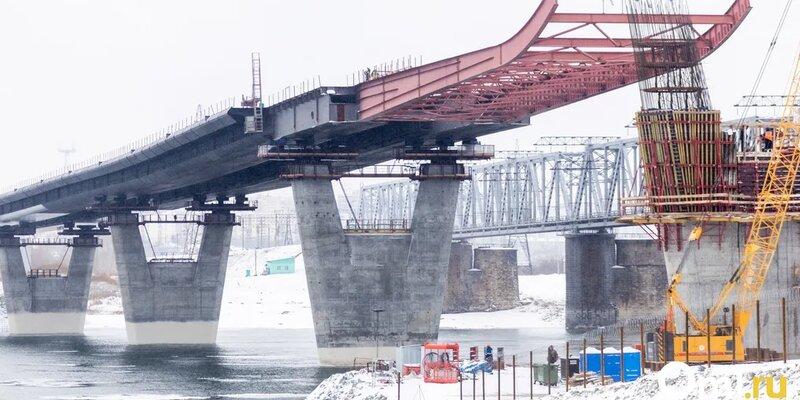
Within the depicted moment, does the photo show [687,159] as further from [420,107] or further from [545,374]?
[420,107]

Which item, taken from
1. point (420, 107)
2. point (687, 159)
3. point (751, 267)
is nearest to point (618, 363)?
point (751, 267)

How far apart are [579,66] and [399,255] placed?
95.9ft

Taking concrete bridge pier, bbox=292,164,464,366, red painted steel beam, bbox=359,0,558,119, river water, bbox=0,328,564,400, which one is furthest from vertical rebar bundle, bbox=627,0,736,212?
concrete bridge pier, bbox=292,164,464,366

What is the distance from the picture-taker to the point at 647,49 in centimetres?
8181

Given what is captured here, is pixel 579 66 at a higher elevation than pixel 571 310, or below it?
higher

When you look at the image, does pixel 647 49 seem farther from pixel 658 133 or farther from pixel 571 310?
pixel 571 310

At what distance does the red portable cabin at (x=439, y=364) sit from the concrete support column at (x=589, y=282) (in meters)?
89.6

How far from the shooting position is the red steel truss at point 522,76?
82000 mm

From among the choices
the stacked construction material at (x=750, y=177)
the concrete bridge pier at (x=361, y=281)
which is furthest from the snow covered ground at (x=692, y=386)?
the concrete bridge pier at (x=361, y=281)

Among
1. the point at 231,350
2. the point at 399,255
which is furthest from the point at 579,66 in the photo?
the point at 231,350

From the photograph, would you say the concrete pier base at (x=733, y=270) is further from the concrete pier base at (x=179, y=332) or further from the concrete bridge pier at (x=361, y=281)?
the concrete pier base at (x=179, y=332)

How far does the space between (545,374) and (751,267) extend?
431 inches

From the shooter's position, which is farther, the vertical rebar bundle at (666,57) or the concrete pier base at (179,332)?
the concrete pier base at (179,332)

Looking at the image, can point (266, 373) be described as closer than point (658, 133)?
No
